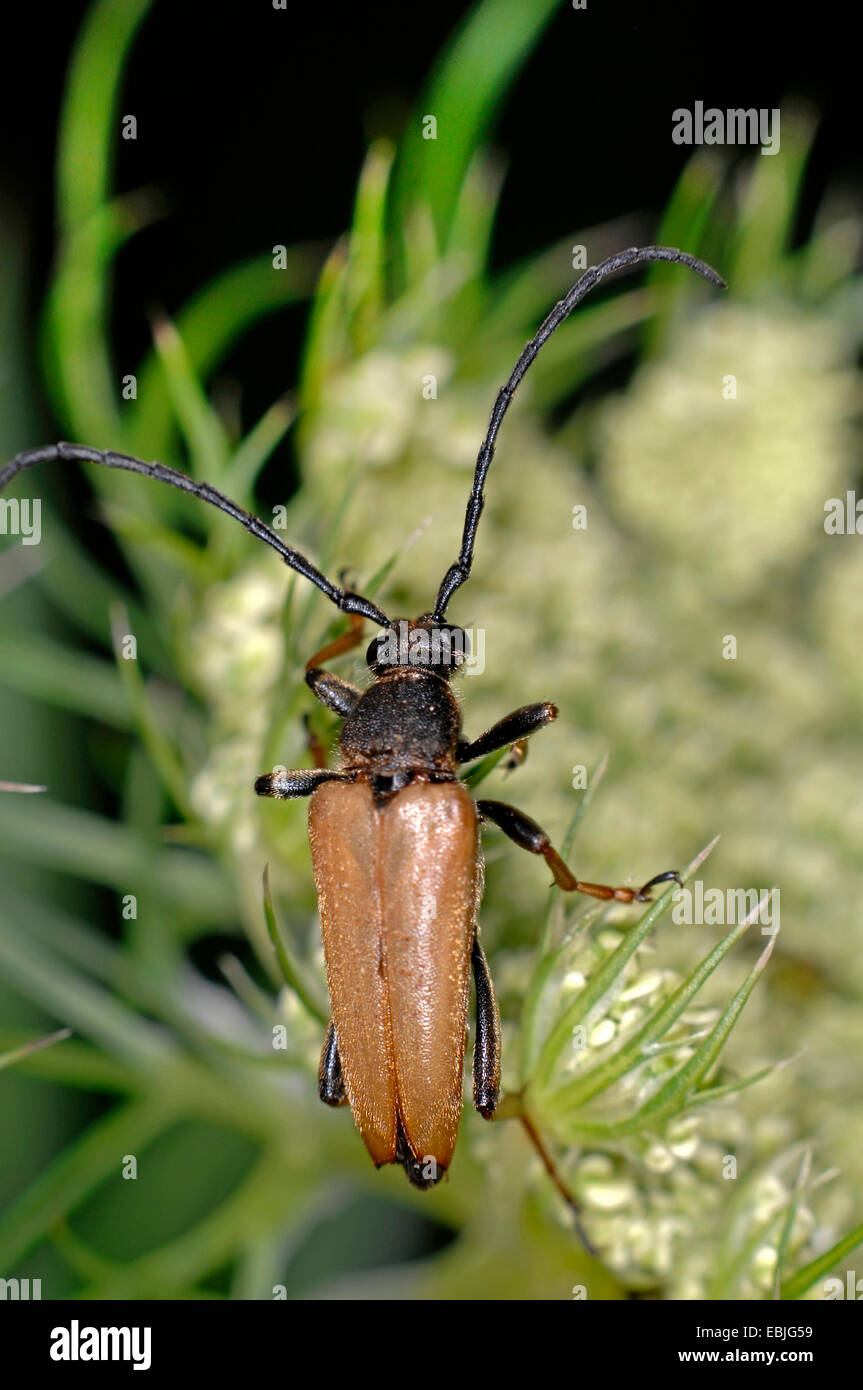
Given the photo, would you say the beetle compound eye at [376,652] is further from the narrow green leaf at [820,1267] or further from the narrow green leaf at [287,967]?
the narrow green leaf at [820,1267]

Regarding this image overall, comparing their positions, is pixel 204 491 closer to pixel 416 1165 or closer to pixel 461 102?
pixel 461 102

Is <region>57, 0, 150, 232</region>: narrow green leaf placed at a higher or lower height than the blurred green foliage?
higher

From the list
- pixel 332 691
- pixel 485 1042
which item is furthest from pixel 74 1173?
pixel 332 691

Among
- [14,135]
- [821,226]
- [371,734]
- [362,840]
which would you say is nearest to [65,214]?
[14,135]

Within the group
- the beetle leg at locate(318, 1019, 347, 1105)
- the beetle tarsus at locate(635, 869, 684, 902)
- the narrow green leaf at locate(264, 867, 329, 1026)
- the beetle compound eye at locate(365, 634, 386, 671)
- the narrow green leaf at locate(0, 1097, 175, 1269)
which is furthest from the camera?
the beetle compound eye at locate(365, 634, 386, 671)

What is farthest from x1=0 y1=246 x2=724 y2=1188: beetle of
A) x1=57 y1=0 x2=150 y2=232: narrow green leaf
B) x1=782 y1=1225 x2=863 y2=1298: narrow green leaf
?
x1=57 y1=0 x2=150 y2=232: narrow green leaf

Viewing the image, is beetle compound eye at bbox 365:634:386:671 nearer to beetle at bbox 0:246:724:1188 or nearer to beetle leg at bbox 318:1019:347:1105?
beetle at bbox 0:246:724:1188

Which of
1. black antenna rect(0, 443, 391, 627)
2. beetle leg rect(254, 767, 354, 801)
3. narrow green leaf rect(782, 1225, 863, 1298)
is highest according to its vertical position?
black antenna rect(0, 443, 391, 627)
